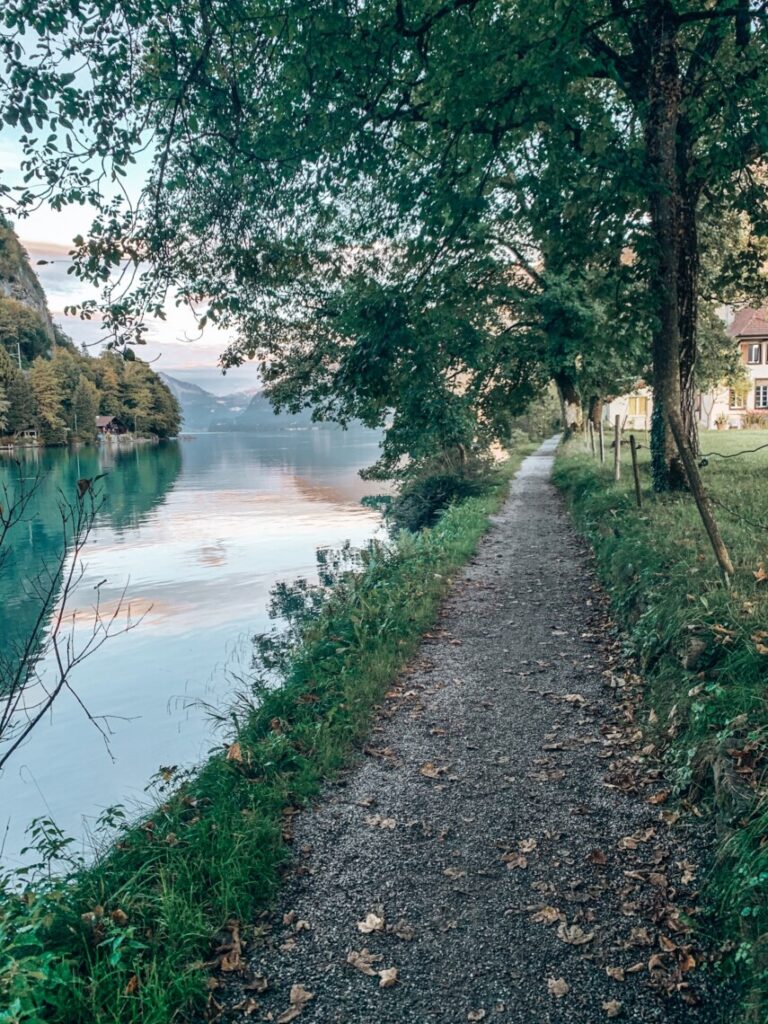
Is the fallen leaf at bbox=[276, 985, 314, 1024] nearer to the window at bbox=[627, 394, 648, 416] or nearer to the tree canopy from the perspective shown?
the tree canopy

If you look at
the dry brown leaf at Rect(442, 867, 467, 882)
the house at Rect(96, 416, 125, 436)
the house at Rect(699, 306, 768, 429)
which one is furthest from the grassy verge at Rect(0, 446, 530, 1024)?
the house at Rect(96, 416, 125, 436)

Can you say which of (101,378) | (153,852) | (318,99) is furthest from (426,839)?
(101,378)

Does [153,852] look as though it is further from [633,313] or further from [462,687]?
[633,313]

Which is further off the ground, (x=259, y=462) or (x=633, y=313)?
(x=633, y=313)

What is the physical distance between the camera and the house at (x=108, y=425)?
95.3 metres

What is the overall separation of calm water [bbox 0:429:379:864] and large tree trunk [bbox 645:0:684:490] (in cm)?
843

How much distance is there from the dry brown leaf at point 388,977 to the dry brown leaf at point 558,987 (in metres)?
0.75

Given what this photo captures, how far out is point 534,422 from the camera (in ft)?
179

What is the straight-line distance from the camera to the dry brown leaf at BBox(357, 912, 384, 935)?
377cm

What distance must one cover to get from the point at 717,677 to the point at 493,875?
2.33 metres

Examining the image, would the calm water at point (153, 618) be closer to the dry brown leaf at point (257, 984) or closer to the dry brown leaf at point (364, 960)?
the dry brown leaf at point (257, 984)

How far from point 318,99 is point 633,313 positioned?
6058 millimetres

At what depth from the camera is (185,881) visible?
13.2 ft

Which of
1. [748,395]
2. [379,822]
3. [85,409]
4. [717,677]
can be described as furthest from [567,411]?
[85,409]
